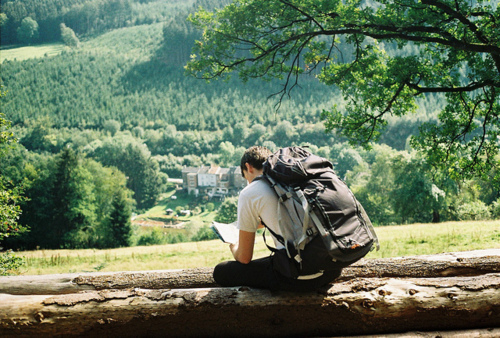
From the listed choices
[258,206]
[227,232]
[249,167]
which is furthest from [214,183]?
[258,206]

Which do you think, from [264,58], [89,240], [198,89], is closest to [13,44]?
[198,89]

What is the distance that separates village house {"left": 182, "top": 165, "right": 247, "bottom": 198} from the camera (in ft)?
340

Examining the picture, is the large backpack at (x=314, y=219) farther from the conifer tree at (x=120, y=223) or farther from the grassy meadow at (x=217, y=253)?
the conifer tree at (x=120, y=223)

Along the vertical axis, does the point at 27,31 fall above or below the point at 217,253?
above

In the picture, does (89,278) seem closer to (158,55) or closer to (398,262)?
(398,262)

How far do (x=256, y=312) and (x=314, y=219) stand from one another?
40.1 inches

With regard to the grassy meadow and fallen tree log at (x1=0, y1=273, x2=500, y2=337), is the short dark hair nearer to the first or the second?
fallen tree log at (x1=0, y1=273, x2=500, y2=337)

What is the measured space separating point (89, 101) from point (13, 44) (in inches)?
2330

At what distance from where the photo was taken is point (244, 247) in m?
3.34

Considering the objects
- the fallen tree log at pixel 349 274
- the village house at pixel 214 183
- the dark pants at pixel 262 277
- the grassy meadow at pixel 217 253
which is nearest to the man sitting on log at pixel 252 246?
the dark pants at pixel 262 277

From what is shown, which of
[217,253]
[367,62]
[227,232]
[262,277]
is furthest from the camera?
[217,253]

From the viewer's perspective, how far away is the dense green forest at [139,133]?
136 ft

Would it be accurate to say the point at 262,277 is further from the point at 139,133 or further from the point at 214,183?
the point at 139,133

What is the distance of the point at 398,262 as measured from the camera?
14.3 feet
